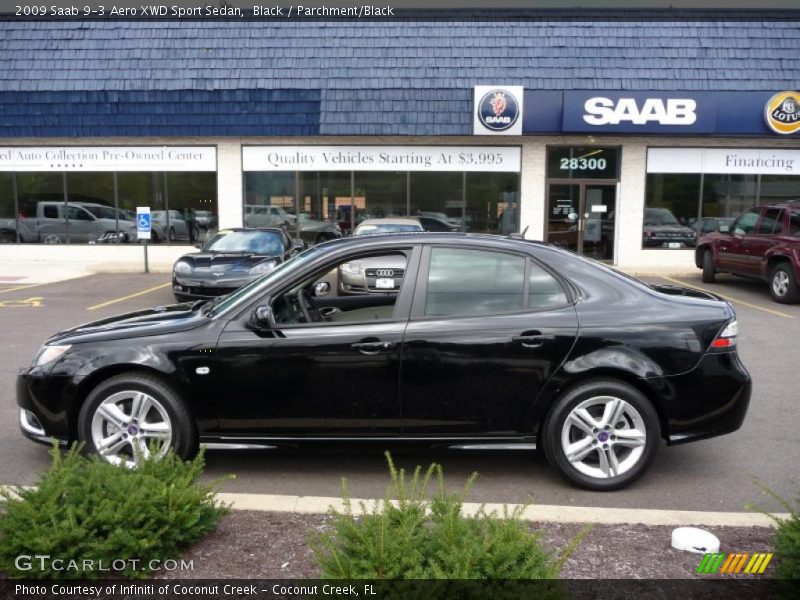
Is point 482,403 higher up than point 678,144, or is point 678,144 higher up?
point 678,144

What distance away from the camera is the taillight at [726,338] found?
4.38 metres

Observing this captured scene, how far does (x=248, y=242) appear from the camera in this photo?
13039mm

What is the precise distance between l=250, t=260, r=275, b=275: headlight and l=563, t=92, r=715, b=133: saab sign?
31.3ft

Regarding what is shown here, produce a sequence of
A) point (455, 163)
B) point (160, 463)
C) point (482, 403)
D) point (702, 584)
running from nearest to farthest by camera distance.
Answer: point (702, 584) → point (160, 463) → point (482, 403) → point (455, 163)

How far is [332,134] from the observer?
1808cm

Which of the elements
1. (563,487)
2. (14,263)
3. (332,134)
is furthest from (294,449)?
(14,263)

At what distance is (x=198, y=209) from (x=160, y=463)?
55.8ft

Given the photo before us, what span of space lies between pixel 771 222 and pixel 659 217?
5.80 meters

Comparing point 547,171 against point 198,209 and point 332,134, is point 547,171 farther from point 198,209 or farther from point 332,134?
point 198,209

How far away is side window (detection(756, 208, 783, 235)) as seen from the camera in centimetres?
1310

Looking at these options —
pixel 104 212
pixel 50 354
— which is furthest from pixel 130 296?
pixel 50 354

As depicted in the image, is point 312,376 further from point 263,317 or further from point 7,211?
point 7,211

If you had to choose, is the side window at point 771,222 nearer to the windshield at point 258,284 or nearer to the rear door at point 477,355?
the rear door at point 477,355

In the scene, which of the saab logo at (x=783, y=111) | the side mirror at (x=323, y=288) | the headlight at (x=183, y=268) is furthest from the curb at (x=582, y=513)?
the saab logo at (x=783, y=111)
